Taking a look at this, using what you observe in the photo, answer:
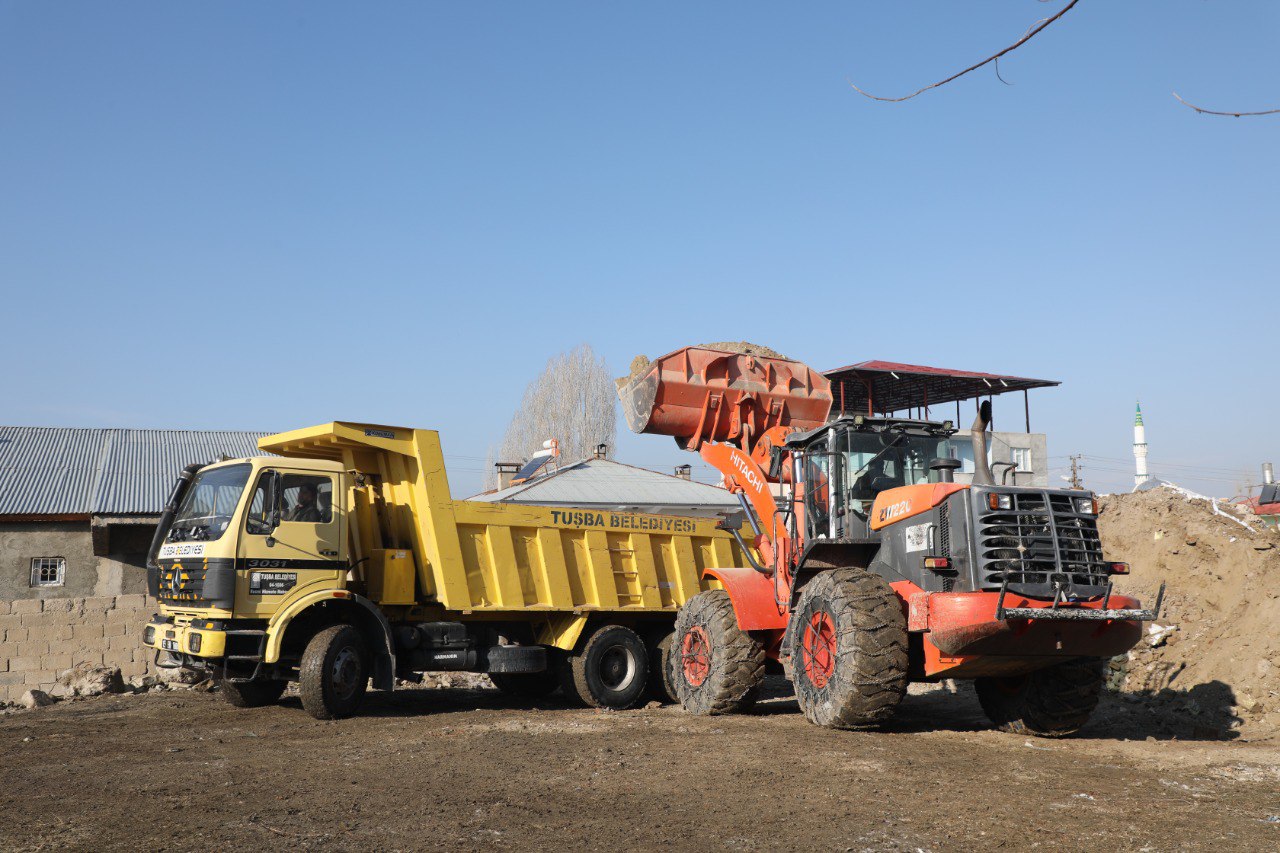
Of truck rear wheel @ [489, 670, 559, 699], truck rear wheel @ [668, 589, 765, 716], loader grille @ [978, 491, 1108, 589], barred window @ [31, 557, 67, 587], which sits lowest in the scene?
truck rear wheel @ [489, 670, 559, 699]

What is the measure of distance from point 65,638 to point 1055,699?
43.5ft

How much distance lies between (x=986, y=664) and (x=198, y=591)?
300 inches

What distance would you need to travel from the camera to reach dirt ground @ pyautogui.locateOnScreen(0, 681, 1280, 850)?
19.9ft

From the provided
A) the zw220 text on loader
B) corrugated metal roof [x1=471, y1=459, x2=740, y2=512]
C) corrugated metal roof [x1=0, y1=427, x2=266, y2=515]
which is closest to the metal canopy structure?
corrugated metal roof [x1=471, y1=459, x2=740, y2=512]

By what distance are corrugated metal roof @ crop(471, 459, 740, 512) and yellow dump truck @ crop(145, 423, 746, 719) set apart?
63.8 feet

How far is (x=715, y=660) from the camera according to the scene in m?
11.7

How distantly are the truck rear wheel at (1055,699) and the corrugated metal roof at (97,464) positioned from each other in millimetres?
Answer: 15073

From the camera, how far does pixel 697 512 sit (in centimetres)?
3631

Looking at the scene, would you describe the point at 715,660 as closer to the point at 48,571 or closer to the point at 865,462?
the point at 865,462

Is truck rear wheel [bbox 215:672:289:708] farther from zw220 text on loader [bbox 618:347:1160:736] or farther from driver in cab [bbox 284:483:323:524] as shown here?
zw220 text on loader [bbox 618:347:1160:736]

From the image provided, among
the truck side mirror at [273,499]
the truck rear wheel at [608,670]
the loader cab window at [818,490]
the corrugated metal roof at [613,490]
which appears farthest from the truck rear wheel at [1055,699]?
the corrugated metal roof at [613,490]

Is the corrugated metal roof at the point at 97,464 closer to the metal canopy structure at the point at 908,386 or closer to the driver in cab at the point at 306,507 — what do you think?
the driver in cab at the point at 306,507

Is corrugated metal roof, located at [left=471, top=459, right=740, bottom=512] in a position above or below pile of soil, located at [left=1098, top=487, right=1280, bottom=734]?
above

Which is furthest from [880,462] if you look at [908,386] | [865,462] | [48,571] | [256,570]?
[908,386]
